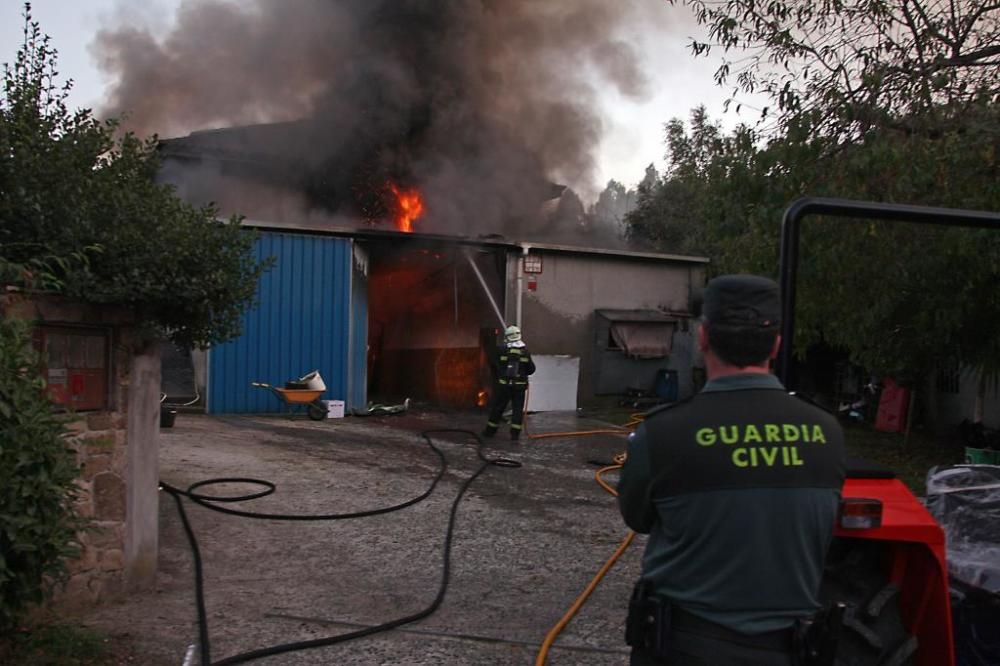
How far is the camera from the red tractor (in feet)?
8.54

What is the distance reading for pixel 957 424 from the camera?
13914mm

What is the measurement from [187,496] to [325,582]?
217 cm

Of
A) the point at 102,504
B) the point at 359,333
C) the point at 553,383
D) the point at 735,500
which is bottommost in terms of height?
the point at 102,504

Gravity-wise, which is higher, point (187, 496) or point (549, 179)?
point (549, 179)

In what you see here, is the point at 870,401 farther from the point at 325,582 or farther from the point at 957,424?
the point at 325,582

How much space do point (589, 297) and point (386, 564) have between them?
11.7m

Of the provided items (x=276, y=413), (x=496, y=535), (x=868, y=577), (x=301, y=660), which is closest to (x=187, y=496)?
(x=496, y=535)

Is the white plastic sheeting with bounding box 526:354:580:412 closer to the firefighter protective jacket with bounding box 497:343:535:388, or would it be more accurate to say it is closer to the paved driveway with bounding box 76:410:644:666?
the firefighter protective jacket with bounding box 497:343:535:388

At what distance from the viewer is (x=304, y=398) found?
1330cm

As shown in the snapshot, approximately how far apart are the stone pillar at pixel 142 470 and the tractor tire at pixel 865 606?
3779mm

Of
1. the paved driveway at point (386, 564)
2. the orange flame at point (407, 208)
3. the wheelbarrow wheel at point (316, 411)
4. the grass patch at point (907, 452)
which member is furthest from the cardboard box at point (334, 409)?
the grass patch at point (907, 452)

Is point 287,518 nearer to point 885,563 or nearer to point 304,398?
point 885,563

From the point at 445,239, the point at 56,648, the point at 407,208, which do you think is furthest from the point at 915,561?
the point at 407,208

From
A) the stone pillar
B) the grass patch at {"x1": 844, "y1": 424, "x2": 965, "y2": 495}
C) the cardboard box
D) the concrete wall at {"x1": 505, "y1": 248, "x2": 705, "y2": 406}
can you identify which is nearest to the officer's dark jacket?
the stone pillar
